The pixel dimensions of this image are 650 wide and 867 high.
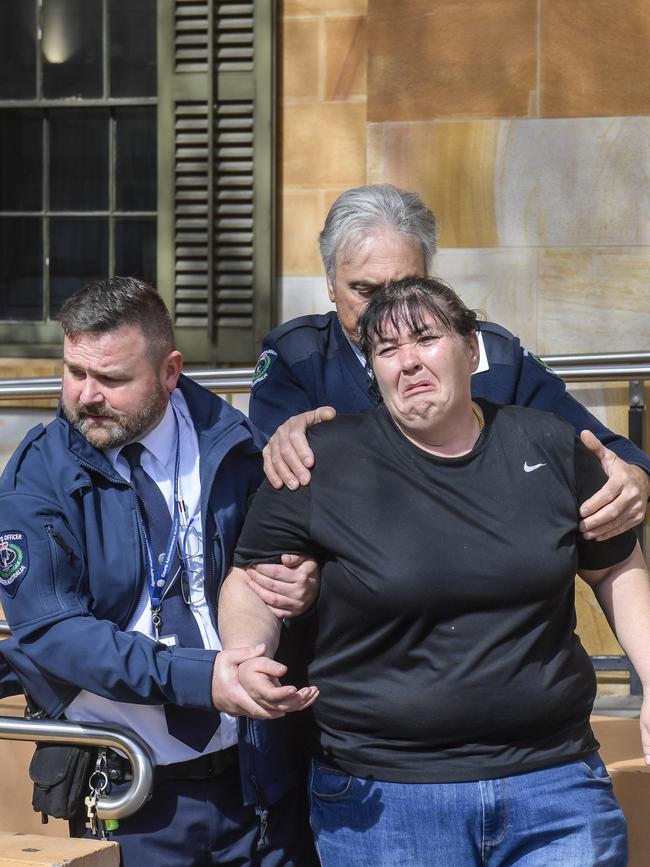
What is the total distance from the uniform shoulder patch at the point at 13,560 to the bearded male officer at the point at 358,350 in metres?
0.77

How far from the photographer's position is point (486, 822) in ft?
7.48

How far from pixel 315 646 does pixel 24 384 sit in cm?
296

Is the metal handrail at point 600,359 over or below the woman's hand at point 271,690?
over

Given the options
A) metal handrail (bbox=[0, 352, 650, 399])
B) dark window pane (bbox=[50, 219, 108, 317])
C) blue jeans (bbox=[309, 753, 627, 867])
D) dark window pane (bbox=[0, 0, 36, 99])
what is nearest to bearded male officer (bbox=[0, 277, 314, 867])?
blue jeans (bbox=[309, 753, 627, 867])

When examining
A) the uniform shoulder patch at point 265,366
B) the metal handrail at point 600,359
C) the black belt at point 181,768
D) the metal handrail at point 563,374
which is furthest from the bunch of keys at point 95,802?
the metal handrail at point 600,359

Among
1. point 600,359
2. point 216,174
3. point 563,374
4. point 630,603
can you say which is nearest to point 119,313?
point 630,603

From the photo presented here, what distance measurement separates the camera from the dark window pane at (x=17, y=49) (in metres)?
6.39

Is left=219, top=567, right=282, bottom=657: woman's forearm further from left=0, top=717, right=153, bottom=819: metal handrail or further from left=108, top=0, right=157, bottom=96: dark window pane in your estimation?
left=108, top=0, right=157, bottom=96: dark window pane

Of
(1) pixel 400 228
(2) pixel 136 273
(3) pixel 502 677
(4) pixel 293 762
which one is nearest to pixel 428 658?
(3) pixel 502 677

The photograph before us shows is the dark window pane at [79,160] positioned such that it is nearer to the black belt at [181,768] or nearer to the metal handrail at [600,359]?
the metal handrail at [600,359]

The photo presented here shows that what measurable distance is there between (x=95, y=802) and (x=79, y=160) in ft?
15.0

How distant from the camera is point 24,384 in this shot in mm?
5078

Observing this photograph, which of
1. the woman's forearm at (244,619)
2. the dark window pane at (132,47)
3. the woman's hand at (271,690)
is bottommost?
the woman's hand at (271,690)

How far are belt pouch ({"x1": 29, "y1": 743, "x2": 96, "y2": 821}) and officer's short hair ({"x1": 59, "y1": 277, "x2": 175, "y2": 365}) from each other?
832 millimetres
